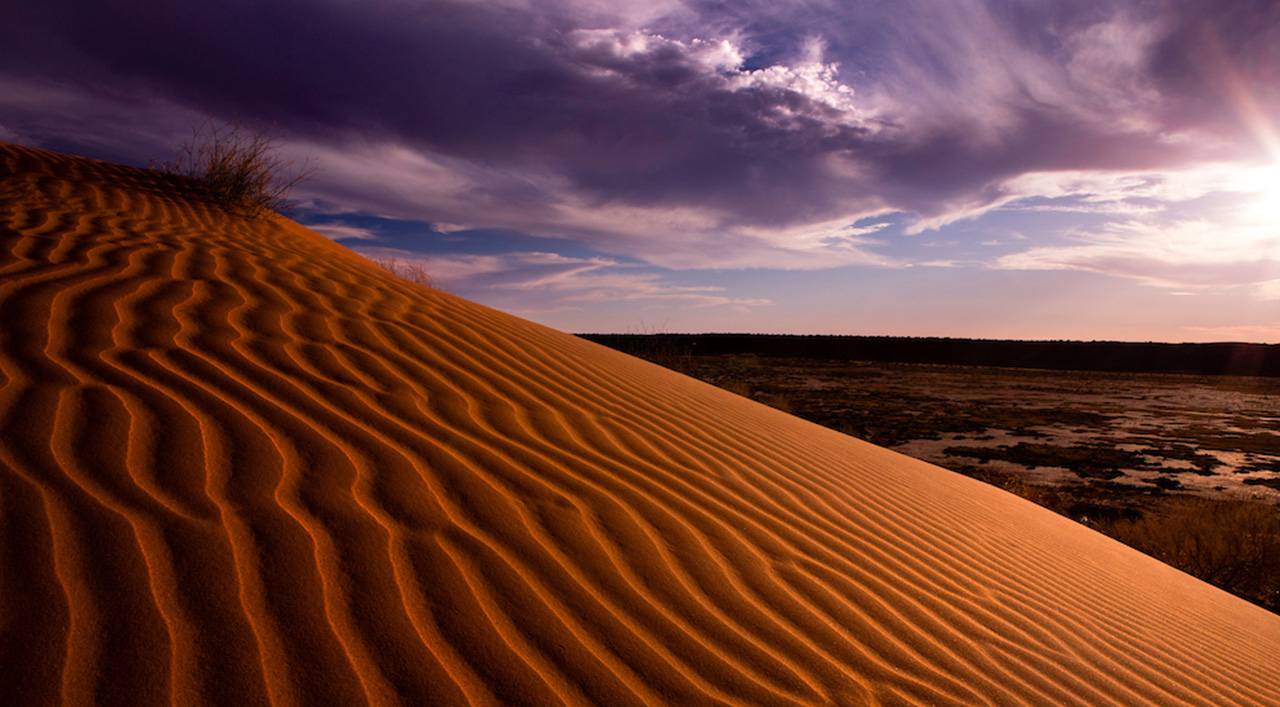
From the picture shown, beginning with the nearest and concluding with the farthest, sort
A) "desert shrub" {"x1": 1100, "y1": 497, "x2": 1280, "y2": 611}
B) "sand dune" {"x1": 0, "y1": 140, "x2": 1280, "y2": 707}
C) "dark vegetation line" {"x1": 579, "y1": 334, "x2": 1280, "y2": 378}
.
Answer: "sand dune" {"x1": 0, "y1": 140, "x2": 1280, "y2": 707}
"desert shrub" {"x1": 1100, "y1": 497, "x2": 1280, "y2": 611}
"dark vegetation line" {"x1": 579, "y1": 334, "x2": 1280, "y2": 378}

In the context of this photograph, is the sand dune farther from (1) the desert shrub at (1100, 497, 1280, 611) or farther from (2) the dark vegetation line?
(2) the dark vegetation line

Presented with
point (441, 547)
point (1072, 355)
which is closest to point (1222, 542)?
point (441, 547)

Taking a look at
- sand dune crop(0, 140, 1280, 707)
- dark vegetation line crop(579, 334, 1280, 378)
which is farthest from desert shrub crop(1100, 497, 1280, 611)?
dark vegetation line crop(579, 334, 1280, 378)

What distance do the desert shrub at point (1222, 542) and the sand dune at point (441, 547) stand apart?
5.59ft

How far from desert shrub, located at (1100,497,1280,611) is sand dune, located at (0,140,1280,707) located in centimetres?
170

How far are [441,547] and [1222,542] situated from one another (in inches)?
281

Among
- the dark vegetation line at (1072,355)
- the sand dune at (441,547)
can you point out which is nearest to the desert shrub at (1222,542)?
the sand dune at (441,547)

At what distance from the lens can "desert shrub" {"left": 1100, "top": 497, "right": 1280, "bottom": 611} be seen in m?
5.20

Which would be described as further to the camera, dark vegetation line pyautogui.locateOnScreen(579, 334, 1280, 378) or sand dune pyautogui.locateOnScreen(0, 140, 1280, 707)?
dark vegetation line pyautogui.locateOnScreen(579, 334, 1280, 378)

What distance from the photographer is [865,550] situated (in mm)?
2631

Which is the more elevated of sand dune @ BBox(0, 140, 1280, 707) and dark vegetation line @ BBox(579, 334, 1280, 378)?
dark vegetation line @ BBox(579, 334, 1280, 378)

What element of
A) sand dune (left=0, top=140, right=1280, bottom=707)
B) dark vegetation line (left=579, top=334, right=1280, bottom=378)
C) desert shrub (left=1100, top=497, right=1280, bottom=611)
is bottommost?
desert shrub (left=1100, top=497, right=1280, bottom=611)

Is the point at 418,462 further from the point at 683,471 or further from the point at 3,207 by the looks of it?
the point at 3,207

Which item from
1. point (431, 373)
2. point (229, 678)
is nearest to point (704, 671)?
point (229, 678)
